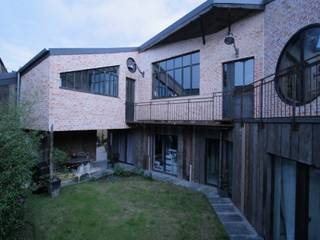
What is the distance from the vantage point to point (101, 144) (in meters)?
20.5

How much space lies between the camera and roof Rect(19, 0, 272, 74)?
994 centimetres

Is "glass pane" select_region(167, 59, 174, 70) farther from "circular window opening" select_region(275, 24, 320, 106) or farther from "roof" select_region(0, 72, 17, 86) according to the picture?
"roof" select_region(0, 72, 17, 86)

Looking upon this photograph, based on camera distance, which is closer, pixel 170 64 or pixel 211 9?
pixel 211 9

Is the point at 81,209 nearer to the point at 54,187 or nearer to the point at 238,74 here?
the point at 54,187

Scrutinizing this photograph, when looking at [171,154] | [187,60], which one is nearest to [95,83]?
[187,60]

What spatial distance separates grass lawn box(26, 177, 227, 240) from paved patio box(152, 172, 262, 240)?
0.24 meters

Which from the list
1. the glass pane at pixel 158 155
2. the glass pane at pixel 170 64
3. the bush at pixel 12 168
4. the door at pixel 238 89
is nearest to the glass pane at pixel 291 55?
the door at pixel 238 89

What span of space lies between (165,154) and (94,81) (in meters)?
5.38

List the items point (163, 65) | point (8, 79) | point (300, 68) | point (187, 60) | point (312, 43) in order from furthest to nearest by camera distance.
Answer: point (163, 65) → point (8, 79) → point (187, 60) → point (312, 43) → point (300, 68)

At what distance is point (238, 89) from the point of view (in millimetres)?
10602

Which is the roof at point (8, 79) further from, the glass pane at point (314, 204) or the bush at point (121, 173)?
the glass pane at point (314, 204)

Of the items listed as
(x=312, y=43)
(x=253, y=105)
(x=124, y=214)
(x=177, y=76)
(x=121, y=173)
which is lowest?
(x=124, y=214)

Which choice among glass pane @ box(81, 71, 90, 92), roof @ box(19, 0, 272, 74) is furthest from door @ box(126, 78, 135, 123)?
glass pane @ box(81, 71, 90, 92)

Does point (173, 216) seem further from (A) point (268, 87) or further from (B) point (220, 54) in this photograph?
(B) point (220, 54)
